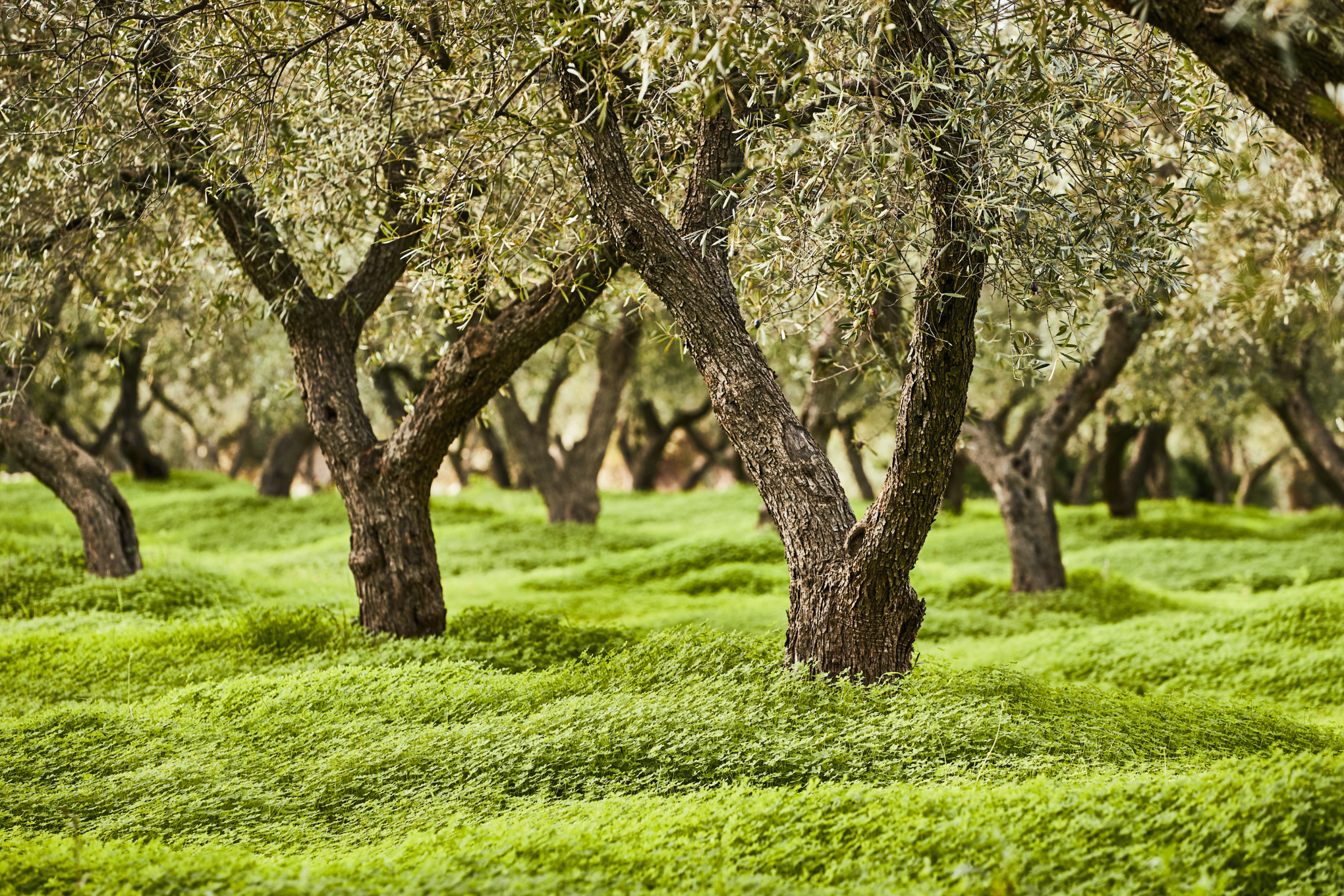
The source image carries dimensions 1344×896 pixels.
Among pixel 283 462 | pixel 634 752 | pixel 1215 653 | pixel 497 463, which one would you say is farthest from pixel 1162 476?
pixel 634 752

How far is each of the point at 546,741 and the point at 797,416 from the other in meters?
2.54

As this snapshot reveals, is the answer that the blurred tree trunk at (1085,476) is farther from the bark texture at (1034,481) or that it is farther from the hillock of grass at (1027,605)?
the bark texture at (1034,481)

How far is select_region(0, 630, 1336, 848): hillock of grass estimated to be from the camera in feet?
17.3

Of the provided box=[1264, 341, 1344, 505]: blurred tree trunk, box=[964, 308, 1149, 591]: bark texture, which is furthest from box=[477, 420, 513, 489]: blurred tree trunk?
box=[1264, 341, 1344, 505]: blurred tree trunk

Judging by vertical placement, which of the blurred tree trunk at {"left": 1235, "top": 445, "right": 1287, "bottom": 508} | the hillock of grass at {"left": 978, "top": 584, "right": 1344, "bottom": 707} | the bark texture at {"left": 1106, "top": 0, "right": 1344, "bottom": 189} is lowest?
the hillock of grass at {"left": 978, "top": 584, "right": 1344, "bottom": 707}

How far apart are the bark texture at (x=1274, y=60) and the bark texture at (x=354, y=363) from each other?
14.1 feet

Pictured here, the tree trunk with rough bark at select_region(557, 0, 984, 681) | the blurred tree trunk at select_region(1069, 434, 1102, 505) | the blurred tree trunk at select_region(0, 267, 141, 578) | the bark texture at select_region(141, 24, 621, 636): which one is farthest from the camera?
the blurred tree trunk at select_region(1069, 434, 1102, 505)

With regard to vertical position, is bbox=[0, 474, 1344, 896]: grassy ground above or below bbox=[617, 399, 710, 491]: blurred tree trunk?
below

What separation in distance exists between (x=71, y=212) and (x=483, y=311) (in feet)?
12.5

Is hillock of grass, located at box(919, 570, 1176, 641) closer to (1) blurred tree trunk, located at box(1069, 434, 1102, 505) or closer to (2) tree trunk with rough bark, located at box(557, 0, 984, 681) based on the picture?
(2) tree trunk with rough bark, located at box(557, 0, 984, 681)

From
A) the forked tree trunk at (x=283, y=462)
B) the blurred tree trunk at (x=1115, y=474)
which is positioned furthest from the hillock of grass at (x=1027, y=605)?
the forked tree trunk at (x=283, y=462)

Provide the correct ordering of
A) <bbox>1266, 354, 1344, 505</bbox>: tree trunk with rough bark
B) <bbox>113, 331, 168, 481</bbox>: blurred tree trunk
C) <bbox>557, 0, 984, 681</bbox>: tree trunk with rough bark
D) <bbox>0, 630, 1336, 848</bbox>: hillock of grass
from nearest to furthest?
1. <bbox>0, 630, 1336, 848</bbox>: hillock of grass
2. <bbox>557, 0, 984, 681</bbox>: tree trunk with rough bark
3. <bbox>1266, 354, 1344, 505</bbox>: tree trunk with rough bark
4. <bbox>113, 331, 168, 481</bbox>: blurred tree trunk

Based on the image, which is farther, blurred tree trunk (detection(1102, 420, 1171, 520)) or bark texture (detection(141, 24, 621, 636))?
blurred tree trunk (detection(1102, 420, 1171, 520))

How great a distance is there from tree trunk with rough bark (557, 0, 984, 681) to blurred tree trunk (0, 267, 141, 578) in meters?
8.57
